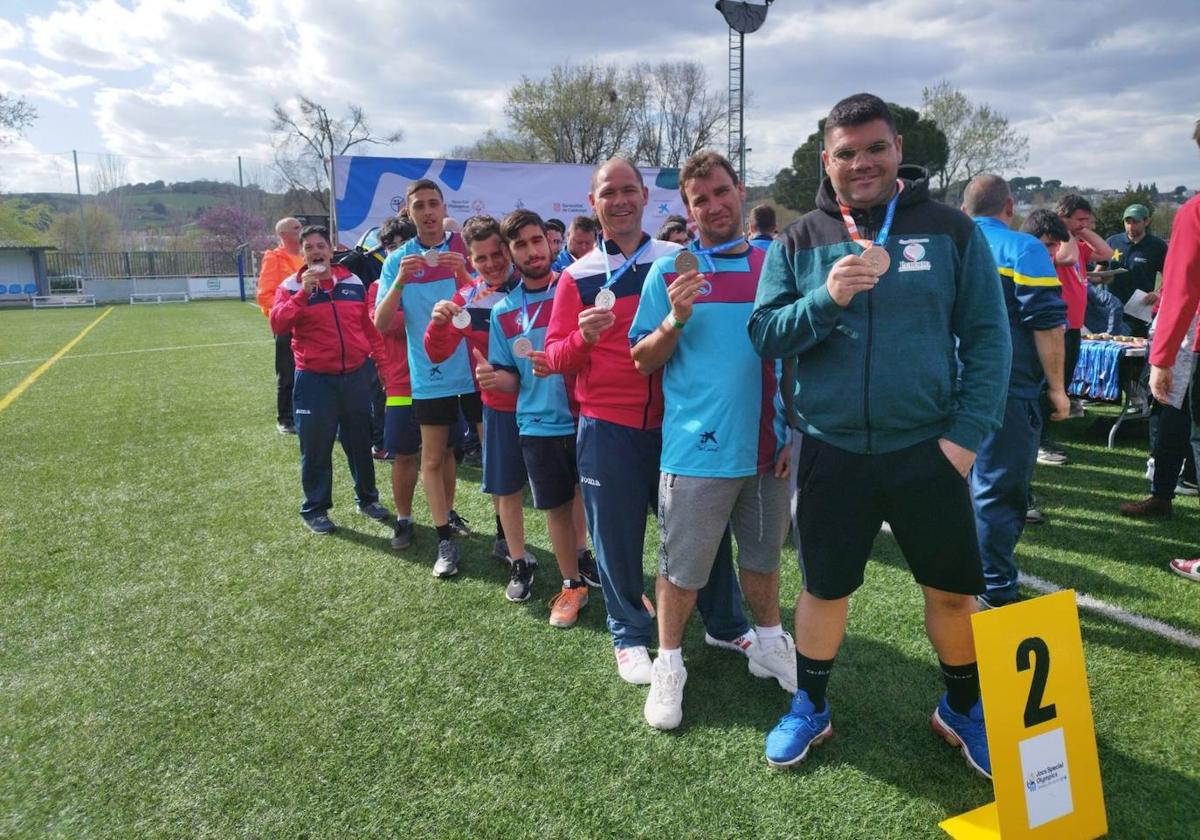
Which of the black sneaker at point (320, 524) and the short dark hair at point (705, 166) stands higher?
the short dark hair at point (705, 166)

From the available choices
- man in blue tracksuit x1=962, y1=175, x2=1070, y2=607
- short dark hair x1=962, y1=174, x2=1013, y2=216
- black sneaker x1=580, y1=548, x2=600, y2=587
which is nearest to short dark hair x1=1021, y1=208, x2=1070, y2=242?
short dark hair x1=962, y1=174, x2=1013, y2=216

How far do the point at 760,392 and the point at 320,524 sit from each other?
3.64 meters

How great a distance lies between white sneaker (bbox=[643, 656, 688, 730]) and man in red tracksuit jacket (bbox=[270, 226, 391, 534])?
284 centimetres

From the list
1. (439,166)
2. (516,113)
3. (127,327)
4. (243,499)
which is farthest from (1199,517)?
(516,113)

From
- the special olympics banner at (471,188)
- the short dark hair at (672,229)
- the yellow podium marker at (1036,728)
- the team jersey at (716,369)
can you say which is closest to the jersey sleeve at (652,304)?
the team jersey at (716,369)

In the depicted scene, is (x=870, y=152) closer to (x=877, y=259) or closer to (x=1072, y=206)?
(x=877, y=259)

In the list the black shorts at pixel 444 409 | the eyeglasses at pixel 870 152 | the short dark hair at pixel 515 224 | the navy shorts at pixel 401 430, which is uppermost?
the eyeglasses at pixel 870 152

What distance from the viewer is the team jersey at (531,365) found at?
347 cm

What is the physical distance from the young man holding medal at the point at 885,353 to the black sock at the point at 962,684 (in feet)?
0.48

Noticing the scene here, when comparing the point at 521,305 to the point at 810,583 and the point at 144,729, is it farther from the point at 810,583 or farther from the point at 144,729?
the point at 144,729

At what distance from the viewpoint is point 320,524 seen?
5.06 m

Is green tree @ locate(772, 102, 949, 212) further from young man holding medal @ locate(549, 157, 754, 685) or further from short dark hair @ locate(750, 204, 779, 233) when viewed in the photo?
young man holding medal @ locate(549, 157, 754, 685)

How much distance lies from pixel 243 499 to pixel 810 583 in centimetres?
492

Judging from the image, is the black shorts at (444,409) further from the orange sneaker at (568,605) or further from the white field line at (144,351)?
the white field line at (144,351)
